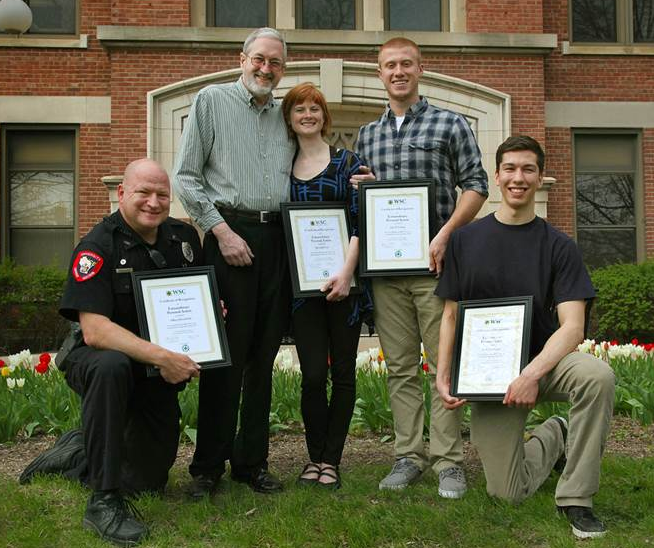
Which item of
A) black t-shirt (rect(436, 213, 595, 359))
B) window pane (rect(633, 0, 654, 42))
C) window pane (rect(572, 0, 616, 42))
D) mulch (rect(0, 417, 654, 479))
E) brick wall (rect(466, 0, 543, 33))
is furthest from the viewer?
window pane (rect(633, 0, 654, 42))

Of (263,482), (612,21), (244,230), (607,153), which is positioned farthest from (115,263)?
(612,21)

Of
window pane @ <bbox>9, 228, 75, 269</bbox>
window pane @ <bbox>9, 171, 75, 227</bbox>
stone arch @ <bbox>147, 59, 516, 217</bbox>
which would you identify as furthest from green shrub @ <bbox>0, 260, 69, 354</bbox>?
stone arch @ <bbox>147, 59, 516, 217</bbox>

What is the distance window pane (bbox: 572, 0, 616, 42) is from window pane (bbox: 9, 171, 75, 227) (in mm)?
8897

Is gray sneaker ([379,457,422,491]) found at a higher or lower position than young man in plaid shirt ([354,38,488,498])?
lower

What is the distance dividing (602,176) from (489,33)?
339 centimetres

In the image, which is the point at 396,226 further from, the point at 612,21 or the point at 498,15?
the point at 612,21

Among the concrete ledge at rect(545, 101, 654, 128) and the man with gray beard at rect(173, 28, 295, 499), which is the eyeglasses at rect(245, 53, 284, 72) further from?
the concrete ledge at rect(545, 101, 654, 128)

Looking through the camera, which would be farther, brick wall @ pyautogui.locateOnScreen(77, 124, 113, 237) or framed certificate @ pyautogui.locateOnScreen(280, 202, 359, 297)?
brick wall @ pyautogui.locateOnScreen(77, 124, 113, 237)

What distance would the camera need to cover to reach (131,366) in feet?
13.2

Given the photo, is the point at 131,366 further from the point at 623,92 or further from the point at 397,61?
the point at 623,92

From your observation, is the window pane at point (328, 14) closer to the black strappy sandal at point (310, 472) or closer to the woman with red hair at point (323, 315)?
the woman with red hair at point (323, 315)

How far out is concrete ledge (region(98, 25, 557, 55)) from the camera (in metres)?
12.4

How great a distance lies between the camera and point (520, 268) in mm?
4086

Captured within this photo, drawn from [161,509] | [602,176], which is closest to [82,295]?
[161,509]
